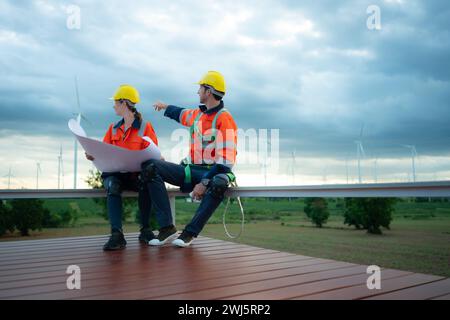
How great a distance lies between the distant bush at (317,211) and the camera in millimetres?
74312

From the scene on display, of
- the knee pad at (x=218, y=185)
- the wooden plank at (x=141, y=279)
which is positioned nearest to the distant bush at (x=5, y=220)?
the knee pad at (x=218, y=185)

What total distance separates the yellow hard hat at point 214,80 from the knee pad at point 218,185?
0.84 m

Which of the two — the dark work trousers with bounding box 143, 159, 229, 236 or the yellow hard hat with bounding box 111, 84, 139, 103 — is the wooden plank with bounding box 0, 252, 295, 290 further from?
the yellow hard hat with bounding box 111, 84, 139, 103

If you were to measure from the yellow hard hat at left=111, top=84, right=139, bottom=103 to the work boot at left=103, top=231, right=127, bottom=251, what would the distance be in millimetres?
1197

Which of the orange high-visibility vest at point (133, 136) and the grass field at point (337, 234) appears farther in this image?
the grass field at point (337, 234)

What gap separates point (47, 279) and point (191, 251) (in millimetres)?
→ 1163

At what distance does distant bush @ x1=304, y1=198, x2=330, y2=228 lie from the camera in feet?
244

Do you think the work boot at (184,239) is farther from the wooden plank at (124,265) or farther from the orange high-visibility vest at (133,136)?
the orange high-visibility vest at (133,136)

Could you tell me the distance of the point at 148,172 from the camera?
322 centimetres

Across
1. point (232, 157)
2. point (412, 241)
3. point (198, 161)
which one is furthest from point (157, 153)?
point (412, 241)

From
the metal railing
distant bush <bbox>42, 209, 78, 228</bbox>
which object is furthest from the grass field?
the metal railing

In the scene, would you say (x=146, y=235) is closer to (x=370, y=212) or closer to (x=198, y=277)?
(x=198, y=277)

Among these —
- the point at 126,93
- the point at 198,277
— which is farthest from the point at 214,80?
the point at 198,277
